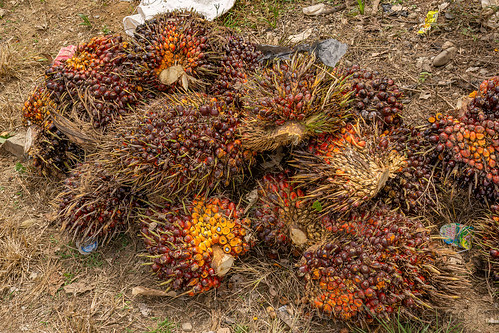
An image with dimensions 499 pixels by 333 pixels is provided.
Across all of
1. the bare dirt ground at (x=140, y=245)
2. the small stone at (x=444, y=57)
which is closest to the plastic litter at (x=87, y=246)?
the bare dirt ground at (x=140, y=245)

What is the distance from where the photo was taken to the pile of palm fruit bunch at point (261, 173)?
7.05 feet

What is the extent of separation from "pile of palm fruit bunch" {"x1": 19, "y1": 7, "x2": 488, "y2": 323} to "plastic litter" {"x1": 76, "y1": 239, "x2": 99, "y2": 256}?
0.22ft

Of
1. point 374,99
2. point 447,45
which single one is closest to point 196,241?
point 374,99

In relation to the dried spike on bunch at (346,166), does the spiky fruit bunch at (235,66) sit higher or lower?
higher

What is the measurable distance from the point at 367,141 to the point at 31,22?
4306 millimetres

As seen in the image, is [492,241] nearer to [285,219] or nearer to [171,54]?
[285,219]

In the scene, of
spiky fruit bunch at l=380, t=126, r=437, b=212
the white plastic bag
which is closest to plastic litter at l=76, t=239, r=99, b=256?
spiky fruit bunch at l=380, t=126, r=437, b=212

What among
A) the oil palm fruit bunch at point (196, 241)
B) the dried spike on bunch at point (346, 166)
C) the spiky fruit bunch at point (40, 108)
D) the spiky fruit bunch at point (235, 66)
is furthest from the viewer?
the spiky fruit bunch at point (40, 108)

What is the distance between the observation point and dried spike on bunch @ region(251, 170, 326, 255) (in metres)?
2.42

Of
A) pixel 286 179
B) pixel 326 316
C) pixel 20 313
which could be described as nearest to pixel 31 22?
pixel 20 313

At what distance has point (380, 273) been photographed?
207 cm

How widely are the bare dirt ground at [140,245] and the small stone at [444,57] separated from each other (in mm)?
37

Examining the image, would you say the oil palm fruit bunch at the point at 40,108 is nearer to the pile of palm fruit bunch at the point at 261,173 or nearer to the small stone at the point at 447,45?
the pile of palm fruit bunch at the point at 261,173

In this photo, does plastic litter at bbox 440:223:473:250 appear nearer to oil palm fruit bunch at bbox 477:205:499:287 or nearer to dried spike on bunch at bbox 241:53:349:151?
oil palm fruit bunch at bbox 477:205:499:287
